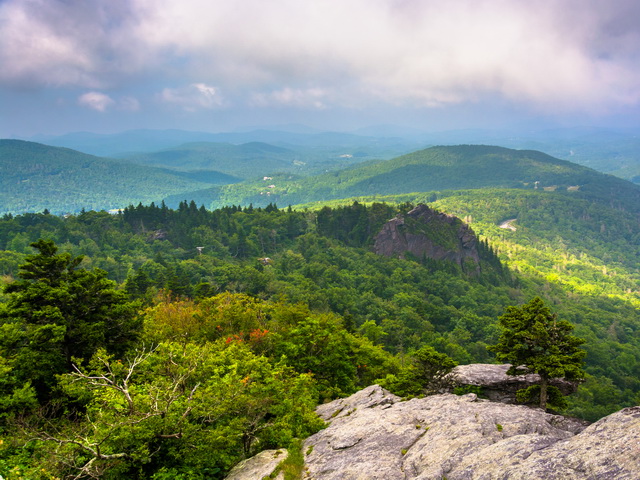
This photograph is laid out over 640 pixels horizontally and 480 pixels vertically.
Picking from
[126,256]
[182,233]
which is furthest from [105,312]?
[182,233]

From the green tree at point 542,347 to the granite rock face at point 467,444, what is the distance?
3.57m

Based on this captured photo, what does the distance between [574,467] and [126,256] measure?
10654cm

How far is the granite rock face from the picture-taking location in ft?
43.9

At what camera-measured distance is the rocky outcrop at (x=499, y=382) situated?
29.1 meters

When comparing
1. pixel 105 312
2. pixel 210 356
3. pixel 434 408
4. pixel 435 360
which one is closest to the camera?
pixel 434 408

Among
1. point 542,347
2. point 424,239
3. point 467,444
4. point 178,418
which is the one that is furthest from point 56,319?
point 424,239

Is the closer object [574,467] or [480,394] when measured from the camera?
[574,467]

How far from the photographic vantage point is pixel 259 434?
966 inches

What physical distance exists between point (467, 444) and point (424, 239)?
13267 cm

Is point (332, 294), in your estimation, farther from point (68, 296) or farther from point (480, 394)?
point (68, 296)

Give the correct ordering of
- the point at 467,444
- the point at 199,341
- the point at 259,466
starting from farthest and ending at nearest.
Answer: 1. the point at 199,341
2. the point at 259,466
3. the point at 467,444

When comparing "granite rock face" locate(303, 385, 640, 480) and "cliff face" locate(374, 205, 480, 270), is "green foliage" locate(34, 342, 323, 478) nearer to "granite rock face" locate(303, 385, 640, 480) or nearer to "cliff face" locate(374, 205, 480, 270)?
"granite rock face" locate(303, 385, 640, 480)

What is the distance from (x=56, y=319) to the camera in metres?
→ 27.4

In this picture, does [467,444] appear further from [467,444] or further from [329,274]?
[329,274]
